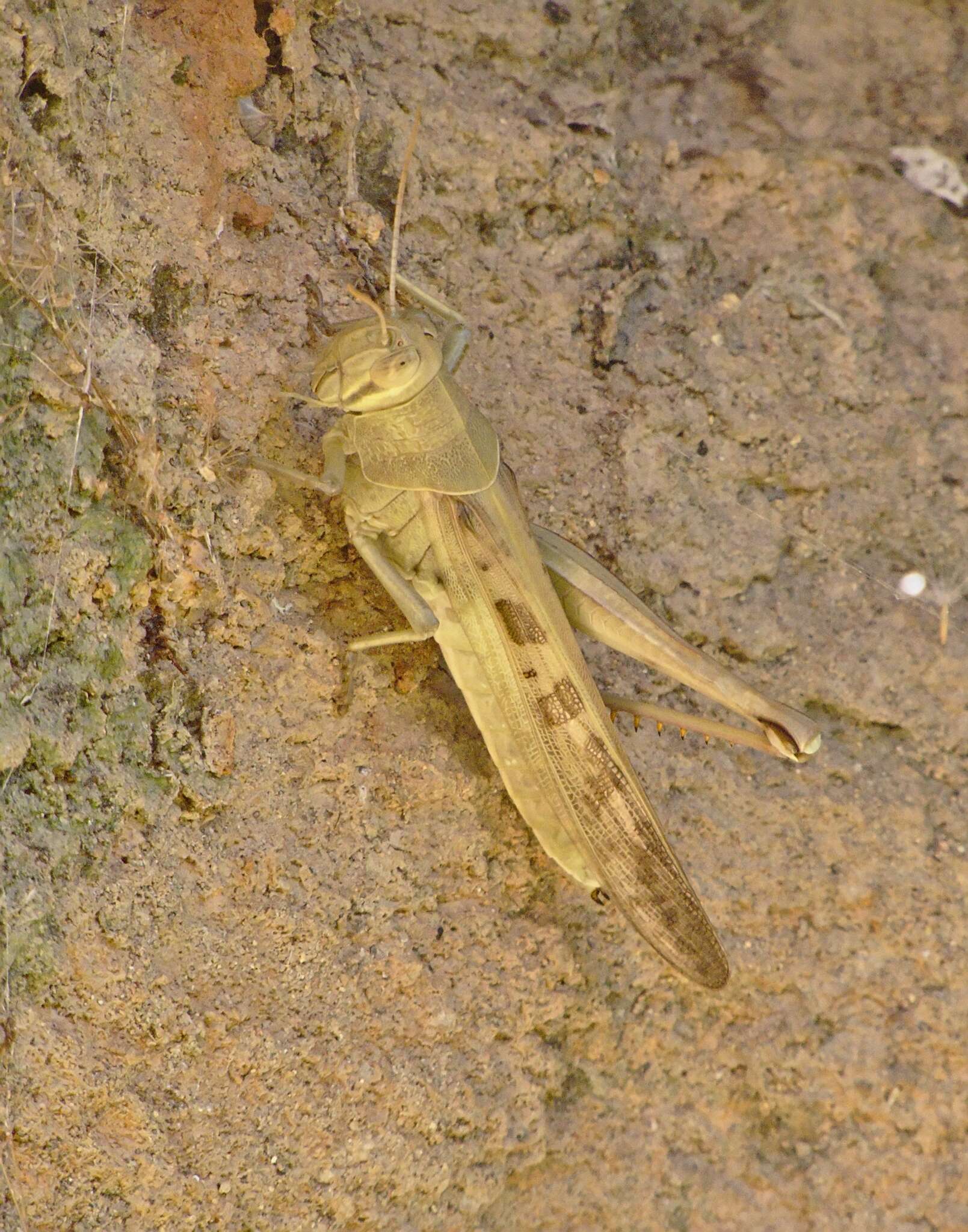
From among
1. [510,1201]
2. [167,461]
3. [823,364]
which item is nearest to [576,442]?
[823,364]

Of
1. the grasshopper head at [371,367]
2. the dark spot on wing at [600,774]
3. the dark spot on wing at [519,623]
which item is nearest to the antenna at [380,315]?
the grasshopper head at [371,367]

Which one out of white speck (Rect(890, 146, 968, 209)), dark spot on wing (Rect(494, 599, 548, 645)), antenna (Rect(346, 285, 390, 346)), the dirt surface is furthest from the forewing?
white speck (Rect(890, 146, 968, 209))

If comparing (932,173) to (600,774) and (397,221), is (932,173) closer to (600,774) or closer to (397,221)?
(397,221)

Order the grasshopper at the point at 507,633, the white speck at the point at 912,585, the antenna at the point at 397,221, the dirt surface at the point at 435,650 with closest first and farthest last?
1. the dirt surface at the point at 435,650
2. the antenna at the point at 397,221
3. the grasshopper at the point at 507,633
4. the white speck at the point at 912,585

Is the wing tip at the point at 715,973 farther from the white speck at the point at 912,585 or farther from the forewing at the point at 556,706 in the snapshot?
the white speck at the point at 912,585

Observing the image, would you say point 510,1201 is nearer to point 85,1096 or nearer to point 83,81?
point 85,1096

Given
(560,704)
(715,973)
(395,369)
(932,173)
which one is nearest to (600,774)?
(560,704)
